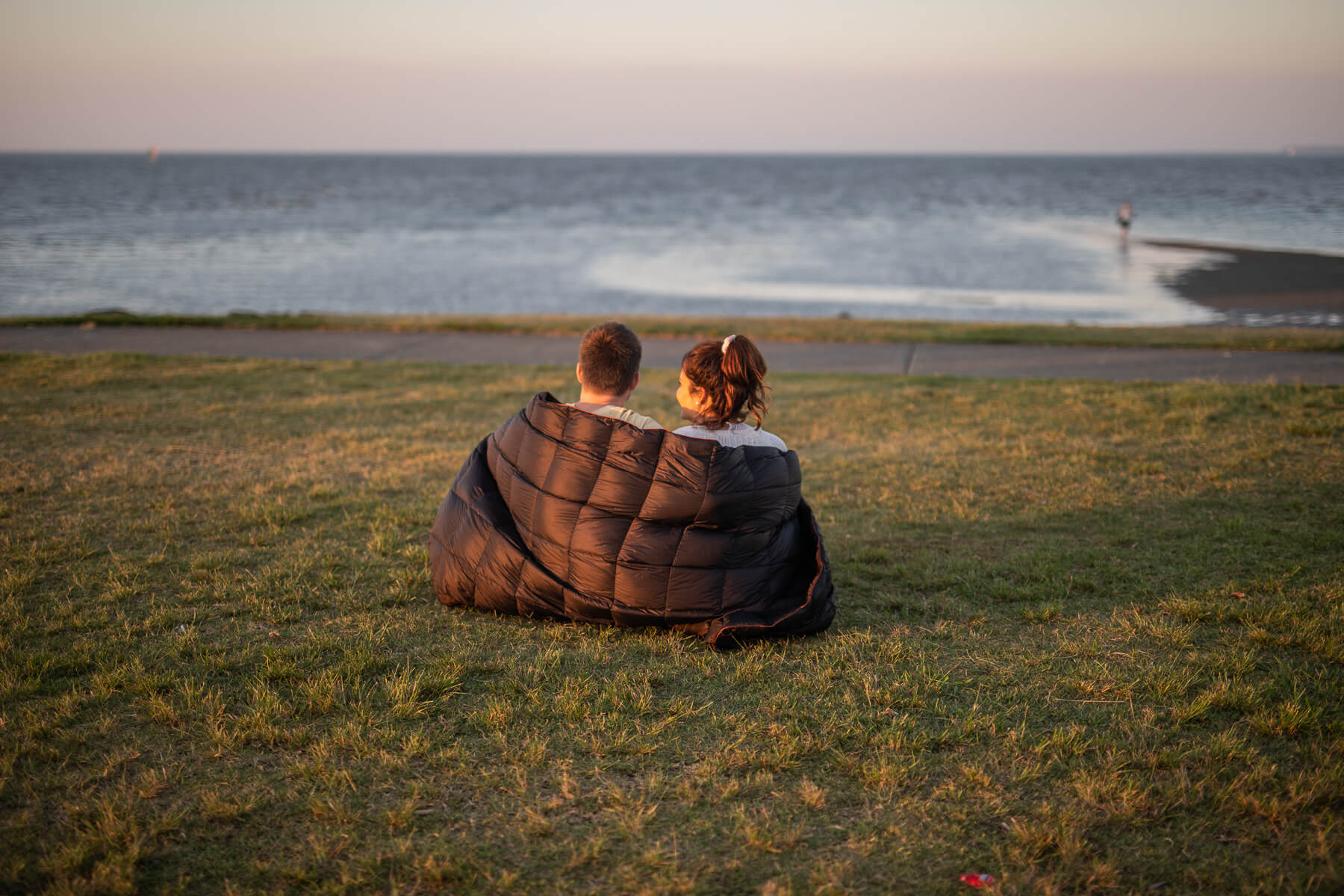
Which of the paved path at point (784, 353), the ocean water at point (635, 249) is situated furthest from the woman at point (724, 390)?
the ocean water at point (635, 249)

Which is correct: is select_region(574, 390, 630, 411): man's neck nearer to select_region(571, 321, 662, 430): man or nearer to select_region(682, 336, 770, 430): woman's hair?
select_region(571, 321, 662, 430): man

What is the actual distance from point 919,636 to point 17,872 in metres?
3.64

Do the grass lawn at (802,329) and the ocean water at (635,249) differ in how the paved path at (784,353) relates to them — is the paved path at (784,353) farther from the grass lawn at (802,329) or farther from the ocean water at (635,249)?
the ocean water at (635,249)

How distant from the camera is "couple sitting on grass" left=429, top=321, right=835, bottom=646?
415 cm

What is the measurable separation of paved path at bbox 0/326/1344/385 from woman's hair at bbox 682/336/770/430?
24.5 feet

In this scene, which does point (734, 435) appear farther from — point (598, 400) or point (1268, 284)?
point (1268, 284)

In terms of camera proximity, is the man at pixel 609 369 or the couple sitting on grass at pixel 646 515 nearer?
the couple sitting on grass at pixel 646 515

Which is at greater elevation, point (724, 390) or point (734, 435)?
point (724, 390)

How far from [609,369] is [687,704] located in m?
1.63

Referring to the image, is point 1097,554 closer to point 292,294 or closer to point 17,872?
point 17,872

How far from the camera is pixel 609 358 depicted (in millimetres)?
4402

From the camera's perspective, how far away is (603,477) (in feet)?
13.7

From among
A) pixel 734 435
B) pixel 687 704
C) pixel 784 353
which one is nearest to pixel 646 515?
pixel 734 435

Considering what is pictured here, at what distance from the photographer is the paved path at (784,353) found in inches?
438
